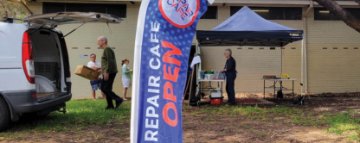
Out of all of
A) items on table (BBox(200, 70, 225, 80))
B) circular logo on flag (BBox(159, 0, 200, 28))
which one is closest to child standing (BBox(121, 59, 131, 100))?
items on table (BBox(200, 70, 225, 80))

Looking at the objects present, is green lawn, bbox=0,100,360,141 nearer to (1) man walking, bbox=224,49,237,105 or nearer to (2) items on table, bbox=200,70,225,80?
(1) man walking, bbox=224,49,237,105

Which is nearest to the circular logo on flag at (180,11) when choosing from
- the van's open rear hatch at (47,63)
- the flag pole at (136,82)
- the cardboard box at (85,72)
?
the flag pole at (136,82)

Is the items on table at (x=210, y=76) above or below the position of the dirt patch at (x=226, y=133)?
above

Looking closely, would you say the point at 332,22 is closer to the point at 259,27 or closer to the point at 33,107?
the point at 259,27

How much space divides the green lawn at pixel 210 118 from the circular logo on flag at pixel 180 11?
4.39 m

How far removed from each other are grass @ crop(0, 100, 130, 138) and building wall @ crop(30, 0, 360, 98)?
18.7 feet

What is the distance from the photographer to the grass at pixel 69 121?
781 centimetres

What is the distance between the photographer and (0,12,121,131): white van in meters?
7.32

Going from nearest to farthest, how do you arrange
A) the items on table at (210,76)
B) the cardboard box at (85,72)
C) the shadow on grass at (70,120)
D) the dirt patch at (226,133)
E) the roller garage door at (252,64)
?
the dirt patch at (226,133)
the shadow on grass at (70,120)
the cardboard box at (85,72)
the items on table at (210,76)
the roller garage door at (252,64)

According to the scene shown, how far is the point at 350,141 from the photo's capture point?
260 inches

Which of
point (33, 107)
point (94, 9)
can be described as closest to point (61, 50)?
point (33, 107)

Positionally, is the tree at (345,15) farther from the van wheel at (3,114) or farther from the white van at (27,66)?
the van wheel at (3,114)

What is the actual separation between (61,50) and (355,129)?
5530mm

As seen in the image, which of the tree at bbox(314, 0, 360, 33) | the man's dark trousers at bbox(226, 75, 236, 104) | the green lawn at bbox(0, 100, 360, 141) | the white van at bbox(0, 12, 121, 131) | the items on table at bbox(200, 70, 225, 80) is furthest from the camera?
the items on table at bbox(200, 70, 225, 80)
